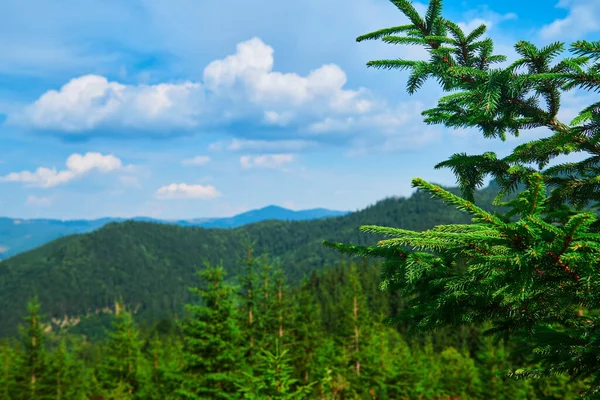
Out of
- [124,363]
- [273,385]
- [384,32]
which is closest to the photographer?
[384,32]

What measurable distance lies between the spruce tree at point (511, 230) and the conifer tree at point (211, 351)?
15494 mm

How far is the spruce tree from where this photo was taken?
7.72 feet

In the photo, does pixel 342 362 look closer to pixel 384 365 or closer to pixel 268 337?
pixel 384 365

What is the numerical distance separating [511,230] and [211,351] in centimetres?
1790

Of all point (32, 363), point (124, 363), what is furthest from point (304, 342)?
point (32, 363)

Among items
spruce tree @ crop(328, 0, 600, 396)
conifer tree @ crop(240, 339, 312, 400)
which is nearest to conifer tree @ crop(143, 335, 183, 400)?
conifer tree @ crop(240, 339, 312, 400)

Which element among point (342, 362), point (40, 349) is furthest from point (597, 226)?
point (40, 349)

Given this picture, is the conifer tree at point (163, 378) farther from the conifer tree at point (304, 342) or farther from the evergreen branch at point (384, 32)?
the evergreen branch at point (384, 32)

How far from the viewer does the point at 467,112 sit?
4.00 m

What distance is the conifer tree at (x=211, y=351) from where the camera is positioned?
1712 cm

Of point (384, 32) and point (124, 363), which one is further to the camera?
point (124, 363)

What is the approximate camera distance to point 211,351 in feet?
58.5

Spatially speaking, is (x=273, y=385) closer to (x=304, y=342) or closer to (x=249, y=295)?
(x=249, y=295)

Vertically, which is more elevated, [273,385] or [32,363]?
[273,385]
